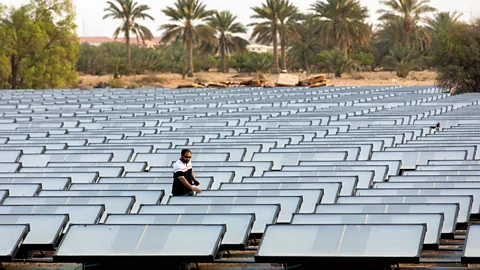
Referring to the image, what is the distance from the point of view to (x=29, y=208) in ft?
33.8

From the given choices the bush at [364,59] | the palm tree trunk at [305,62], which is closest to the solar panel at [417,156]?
the bush at [364,59]

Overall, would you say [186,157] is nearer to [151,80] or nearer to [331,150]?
[331,150]

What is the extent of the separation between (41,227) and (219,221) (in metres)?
2.00

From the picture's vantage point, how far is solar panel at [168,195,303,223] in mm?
9961

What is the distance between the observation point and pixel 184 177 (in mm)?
11625

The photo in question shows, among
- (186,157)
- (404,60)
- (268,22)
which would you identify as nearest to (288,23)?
(268,22)

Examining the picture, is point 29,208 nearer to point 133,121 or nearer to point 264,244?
point 264,244

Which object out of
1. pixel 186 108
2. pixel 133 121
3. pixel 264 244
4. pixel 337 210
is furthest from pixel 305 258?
pixel 186 108

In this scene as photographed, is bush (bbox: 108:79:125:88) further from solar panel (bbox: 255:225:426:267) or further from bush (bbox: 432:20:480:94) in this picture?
solar panel (bbox: 255:225:426:267)

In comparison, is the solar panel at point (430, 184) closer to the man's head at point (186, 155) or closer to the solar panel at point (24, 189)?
the man's head at point (186, 155)

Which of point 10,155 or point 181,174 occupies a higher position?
point 181,174

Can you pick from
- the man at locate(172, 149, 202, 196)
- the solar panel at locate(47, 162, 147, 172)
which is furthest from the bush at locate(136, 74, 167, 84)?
the man at locate(172, 149, 202, 196)

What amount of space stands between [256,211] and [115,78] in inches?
2622

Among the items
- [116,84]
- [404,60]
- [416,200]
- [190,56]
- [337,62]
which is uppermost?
[416,200]
